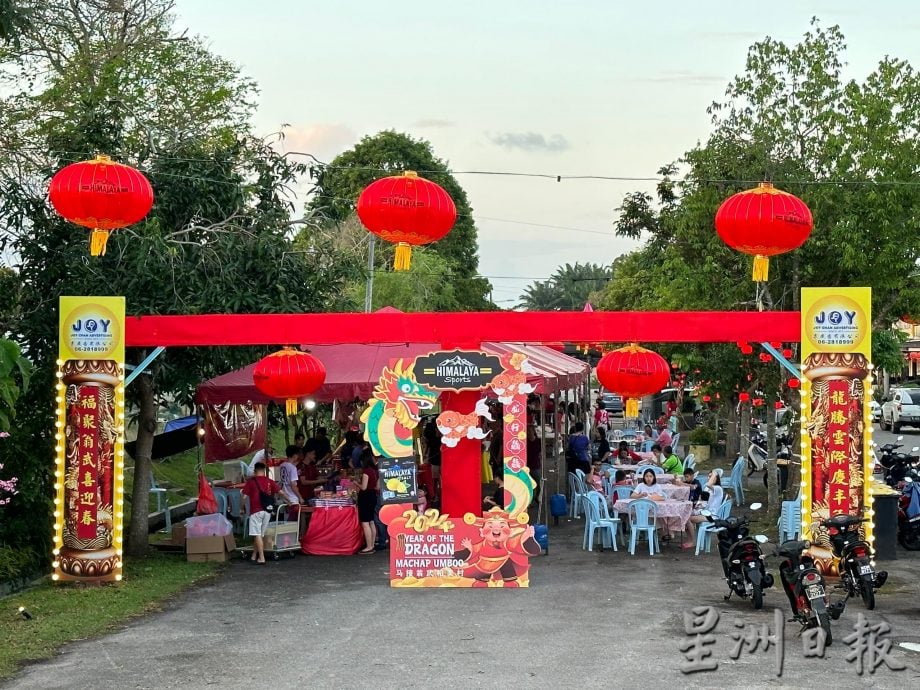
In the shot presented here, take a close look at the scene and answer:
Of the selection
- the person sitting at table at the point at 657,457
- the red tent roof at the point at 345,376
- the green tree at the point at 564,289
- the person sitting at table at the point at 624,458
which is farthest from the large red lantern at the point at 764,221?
the green tree at the point at 564,289

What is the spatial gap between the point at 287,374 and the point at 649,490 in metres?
5.60

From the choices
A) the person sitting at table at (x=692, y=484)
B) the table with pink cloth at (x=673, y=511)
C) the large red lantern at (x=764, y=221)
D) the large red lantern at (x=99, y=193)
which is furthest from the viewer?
the person sitting at table at (x=692, y=484)

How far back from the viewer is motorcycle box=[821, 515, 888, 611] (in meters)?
12.3

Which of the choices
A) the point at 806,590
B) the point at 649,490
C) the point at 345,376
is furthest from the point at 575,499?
the point at 806,590

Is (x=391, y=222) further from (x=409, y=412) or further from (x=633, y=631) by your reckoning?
(x=633, y=631)

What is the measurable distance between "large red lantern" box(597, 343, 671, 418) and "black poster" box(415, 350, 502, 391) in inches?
85.7

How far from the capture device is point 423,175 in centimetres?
5425

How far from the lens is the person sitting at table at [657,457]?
24328 millimetres

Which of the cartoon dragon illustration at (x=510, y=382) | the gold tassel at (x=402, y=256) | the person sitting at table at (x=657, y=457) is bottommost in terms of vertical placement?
the person sitting at table at (x=657, y=457)

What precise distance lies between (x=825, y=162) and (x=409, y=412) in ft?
30.7

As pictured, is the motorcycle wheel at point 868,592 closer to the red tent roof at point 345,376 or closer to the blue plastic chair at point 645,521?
the blue plastic chair at point 645,521

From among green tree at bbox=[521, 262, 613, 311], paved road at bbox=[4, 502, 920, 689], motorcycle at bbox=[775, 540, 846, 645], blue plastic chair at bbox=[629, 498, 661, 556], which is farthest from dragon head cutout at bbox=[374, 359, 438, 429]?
green tree at bbox=[521, 262, 613, 311]

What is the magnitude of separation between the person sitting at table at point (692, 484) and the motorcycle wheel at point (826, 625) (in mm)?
6940

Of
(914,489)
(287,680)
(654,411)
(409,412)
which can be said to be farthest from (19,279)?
(654,411)
